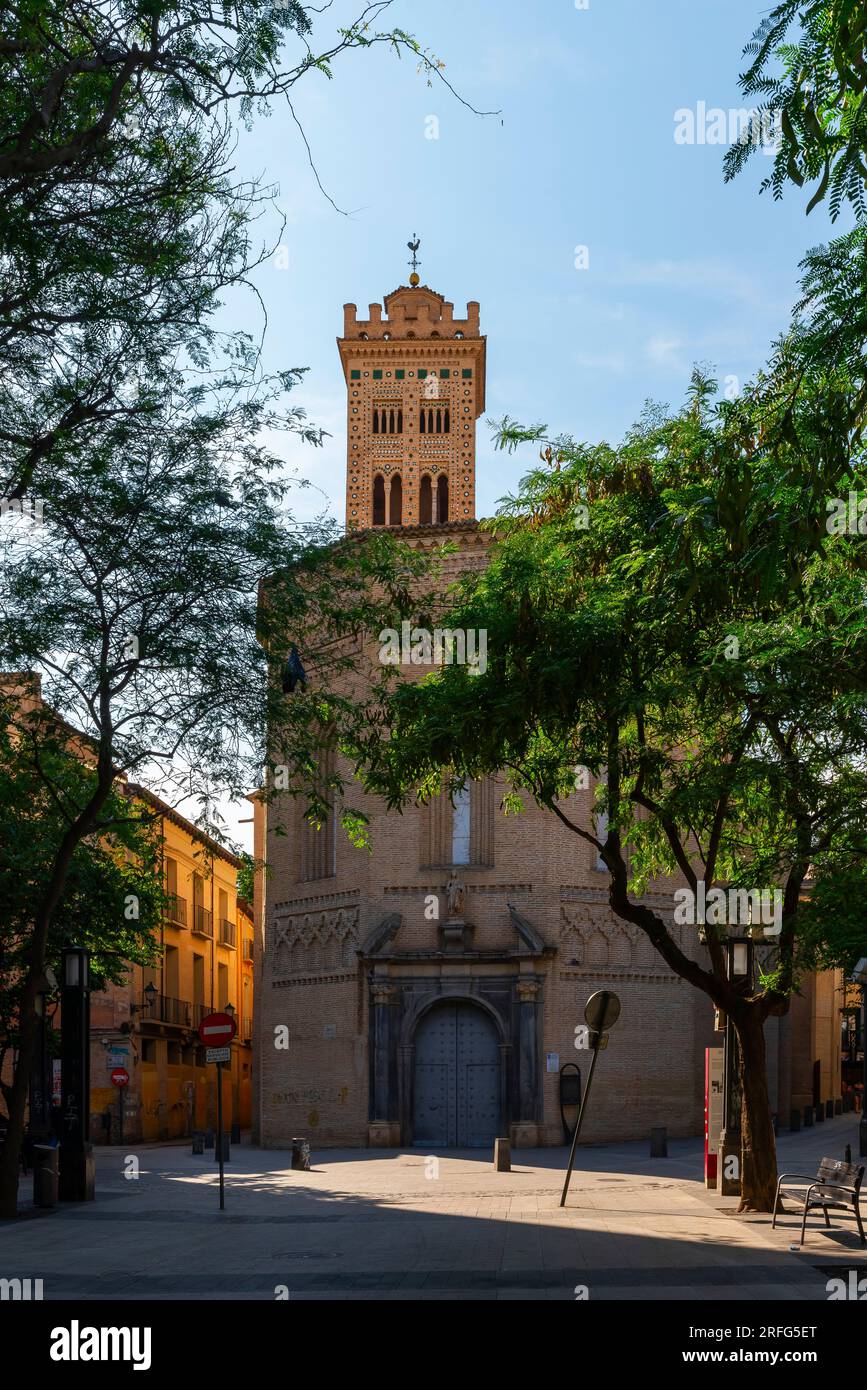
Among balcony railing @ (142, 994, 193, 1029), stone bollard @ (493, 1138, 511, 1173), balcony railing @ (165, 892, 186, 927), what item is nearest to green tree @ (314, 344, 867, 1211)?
stone bollard @ (493, 1138, 511, 1173)

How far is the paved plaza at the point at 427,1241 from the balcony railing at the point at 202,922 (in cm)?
3005

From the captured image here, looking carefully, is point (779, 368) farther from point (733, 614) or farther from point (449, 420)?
point (449, 420)

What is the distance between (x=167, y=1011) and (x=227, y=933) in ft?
40.3

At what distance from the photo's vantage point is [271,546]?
18078mm

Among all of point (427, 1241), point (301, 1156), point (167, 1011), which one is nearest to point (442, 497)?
point (167, 1011)

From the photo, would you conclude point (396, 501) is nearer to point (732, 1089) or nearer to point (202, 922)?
point (202, 922)

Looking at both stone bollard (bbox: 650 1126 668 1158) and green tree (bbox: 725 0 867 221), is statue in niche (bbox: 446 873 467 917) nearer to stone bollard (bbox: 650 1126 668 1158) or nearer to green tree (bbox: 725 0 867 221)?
stone bollard (bbox: 650 1126 668 1158)

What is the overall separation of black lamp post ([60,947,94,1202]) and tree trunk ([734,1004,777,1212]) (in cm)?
944

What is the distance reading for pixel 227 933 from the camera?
64375mm

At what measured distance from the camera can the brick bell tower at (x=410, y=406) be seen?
62281mm

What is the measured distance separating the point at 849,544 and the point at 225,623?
7672 millimetres

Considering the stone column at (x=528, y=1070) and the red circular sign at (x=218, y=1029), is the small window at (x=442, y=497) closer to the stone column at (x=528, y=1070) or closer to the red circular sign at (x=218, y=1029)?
the stone column at (x=528, y=1070)

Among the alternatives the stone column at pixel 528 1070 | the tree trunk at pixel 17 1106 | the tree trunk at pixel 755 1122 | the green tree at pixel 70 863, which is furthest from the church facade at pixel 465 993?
the tree trunk at pixel 755 1122

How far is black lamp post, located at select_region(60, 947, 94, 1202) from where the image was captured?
2214 cm
